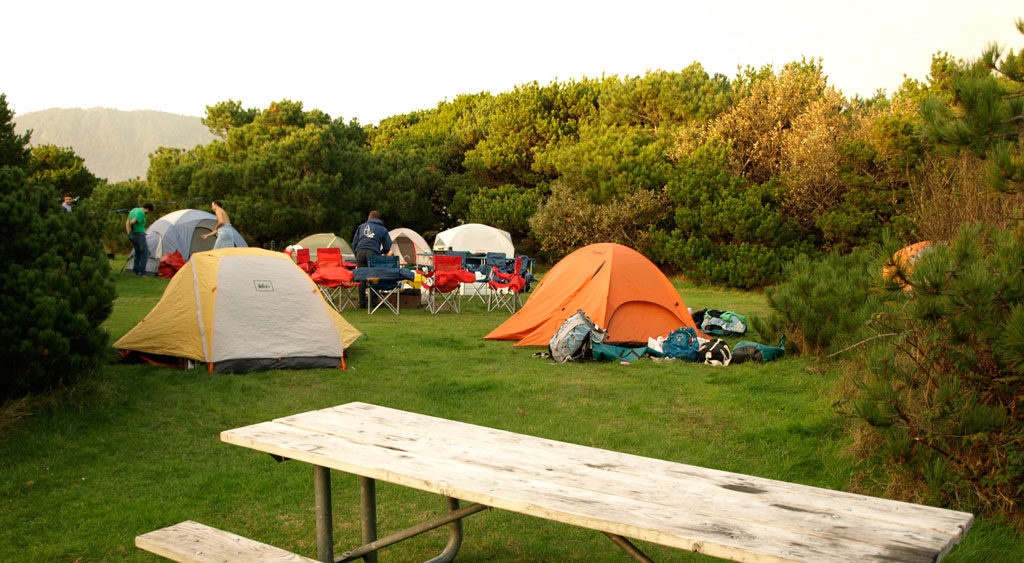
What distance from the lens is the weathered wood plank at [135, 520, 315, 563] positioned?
2.28 meters

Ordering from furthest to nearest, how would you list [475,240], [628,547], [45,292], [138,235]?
1. [475,240]
2. [138,235]
3. [45,292]
4. [628,547]

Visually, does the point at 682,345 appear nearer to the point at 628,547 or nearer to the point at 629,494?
the point at 628,547

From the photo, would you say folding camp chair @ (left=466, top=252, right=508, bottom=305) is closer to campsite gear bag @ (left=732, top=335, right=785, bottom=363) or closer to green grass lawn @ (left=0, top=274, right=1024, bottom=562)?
green grass lawn @ (left=0, top=274, right=1024, bottom=562)

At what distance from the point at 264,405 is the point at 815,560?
4776 millimetres

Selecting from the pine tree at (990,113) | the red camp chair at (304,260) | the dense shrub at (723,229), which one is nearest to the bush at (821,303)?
the pine tree at (990,113)

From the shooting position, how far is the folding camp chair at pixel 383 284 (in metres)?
10.8

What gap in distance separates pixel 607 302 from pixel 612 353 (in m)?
0.88

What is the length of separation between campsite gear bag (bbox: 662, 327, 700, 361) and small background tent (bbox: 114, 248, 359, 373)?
337cm

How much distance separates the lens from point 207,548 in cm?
237

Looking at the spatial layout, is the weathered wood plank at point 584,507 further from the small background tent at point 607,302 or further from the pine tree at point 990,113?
the small background tent at point 607,302

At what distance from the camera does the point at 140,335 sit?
664 centimetres

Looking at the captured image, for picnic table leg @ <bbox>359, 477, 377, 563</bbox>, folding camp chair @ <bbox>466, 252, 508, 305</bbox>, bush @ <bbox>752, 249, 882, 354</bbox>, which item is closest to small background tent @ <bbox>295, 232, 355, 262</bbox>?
folding camp chair @ <bbox>466, 252, 508, 305</bbox>

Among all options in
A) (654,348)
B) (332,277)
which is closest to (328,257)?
(332,277)

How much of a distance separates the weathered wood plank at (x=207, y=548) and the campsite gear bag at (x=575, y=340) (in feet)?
17.3
